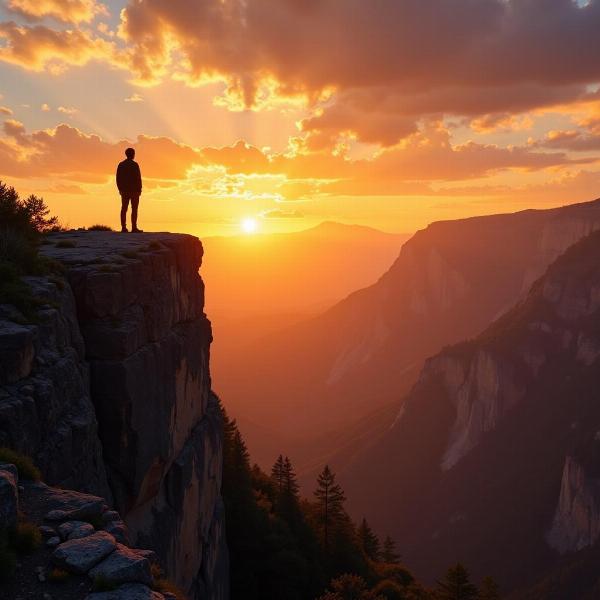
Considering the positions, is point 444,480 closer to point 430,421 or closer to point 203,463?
point 430,421

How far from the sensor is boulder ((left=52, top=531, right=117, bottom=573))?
6.40 meters

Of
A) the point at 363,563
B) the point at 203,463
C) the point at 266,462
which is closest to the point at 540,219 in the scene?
the point at 266,462

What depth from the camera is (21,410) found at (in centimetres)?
916

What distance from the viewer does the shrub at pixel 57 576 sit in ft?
20.5

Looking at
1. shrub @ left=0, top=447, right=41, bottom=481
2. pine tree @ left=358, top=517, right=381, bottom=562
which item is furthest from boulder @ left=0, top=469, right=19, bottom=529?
pine tree @ left=358, top=517, right=381, bottom=562

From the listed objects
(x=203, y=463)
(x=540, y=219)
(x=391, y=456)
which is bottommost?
(x=391, y=456)

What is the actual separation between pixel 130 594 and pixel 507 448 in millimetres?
124491

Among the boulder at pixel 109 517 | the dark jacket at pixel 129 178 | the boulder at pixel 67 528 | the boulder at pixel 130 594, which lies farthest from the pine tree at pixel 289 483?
the boulder at pixel 130 594

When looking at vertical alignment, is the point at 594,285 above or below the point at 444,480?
above

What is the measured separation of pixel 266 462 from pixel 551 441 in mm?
77141

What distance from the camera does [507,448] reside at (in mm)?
115812

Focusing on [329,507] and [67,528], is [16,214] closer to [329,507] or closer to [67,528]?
[67,528]

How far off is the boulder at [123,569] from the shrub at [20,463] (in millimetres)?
2617

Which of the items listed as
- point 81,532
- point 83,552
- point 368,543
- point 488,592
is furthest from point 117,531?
point 368,543
